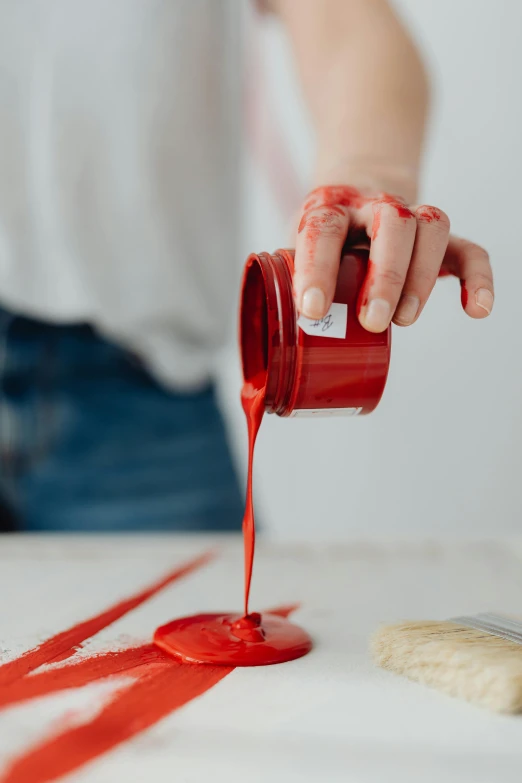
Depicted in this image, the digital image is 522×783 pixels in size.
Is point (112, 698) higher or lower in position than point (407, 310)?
lower

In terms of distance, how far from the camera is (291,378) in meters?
0.81

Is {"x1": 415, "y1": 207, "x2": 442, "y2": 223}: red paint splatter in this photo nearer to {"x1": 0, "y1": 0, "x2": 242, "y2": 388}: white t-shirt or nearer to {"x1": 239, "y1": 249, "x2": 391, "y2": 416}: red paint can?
{"x1": 239, "y1": 249, "x2": 391, "y2": 416}: red paint can

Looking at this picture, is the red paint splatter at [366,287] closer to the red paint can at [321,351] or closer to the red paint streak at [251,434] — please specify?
the red paint can at [321,351]

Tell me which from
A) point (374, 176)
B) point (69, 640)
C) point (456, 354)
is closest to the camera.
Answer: point (69, 640)

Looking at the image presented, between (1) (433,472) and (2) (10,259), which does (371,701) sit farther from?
(1) (433,472)

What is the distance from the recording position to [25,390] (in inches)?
56.1

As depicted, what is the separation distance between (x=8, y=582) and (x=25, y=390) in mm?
422

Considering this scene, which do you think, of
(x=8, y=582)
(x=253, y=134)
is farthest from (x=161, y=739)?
(x=253, y=134)

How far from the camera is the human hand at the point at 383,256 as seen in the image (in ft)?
2.48

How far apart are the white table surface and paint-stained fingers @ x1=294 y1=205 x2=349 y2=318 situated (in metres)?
0.34

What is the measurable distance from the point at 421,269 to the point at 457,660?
0.36 metres

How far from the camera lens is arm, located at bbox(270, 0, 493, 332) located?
2.53 feet

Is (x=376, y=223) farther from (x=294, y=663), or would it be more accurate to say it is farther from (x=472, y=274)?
(x=294, y=663)

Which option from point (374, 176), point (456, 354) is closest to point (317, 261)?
point (374, 176)
